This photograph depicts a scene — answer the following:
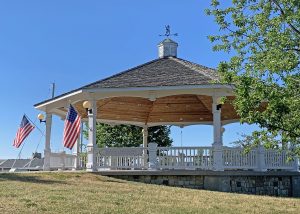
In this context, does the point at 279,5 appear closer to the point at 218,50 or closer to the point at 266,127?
the point at 218,50

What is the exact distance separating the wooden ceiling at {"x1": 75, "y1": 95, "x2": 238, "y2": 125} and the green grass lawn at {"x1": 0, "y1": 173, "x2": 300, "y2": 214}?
7.68m

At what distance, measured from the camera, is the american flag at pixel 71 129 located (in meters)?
18.0

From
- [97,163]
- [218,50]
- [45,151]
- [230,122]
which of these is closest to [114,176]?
[97,163]

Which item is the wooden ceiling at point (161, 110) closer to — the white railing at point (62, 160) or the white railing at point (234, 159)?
the white railing at point (62, 160)

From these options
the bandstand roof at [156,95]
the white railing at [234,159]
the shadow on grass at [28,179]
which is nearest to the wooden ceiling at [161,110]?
the bandstand roof at [156,95]

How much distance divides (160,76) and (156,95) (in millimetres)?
1216

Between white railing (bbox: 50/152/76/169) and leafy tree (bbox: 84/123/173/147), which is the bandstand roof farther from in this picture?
leafy tree (bbox: 84/123/173/147)

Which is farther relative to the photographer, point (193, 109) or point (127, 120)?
point (127, 120)

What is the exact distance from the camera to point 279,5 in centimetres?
1207

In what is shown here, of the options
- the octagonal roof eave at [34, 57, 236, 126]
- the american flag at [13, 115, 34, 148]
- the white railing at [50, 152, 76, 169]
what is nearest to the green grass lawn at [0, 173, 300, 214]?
the octagonal roof eave at [34, 57, 236, 126]

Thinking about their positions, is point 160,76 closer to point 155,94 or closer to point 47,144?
point 155,94

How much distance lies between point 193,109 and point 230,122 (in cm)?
268

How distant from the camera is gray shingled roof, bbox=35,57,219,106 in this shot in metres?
17.9

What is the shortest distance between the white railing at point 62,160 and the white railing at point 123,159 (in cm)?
348
